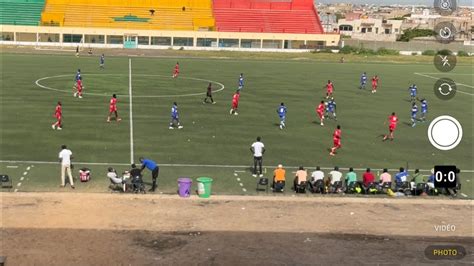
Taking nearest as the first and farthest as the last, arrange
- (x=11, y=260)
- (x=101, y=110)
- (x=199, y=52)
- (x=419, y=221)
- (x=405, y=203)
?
(x=11, y=260) → (x=419, y=221) → (x=405, y=203) → (x=101, y=110) → (x=199, y=52)

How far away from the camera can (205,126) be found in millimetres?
35781

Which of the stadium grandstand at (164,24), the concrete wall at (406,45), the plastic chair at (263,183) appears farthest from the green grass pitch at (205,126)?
the concrete wall at (406,45)

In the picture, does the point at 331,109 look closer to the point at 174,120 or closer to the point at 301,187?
the point at 174,120

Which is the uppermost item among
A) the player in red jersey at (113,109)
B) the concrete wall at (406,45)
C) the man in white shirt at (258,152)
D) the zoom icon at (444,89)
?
the concrete wall at (406,45)

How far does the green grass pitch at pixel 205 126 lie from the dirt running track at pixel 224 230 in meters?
2.32

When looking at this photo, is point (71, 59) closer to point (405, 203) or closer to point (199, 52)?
point (199, 52)

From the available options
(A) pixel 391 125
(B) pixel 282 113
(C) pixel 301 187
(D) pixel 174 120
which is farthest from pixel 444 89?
(D) pixel 174 120

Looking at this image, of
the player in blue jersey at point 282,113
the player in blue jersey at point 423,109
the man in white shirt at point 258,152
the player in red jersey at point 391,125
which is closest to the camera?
the man in white shirt at point 258,152

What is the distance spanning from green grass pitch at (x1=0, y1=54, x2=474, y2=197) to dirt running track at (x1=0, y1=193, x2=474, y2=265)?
232cm

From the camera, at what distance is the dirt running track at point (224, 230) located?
648 inches

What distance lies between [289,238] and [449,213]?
711 centimetres

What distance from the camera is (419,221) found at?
20.3m

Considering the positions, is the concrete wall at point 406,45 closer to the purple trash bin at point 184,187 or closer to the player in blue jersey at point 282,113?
the player in blue jersey at point 282,113

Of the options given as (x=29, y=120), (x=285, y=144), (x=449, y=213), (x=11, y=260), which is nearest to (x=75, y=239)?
(x=11, y=260)
